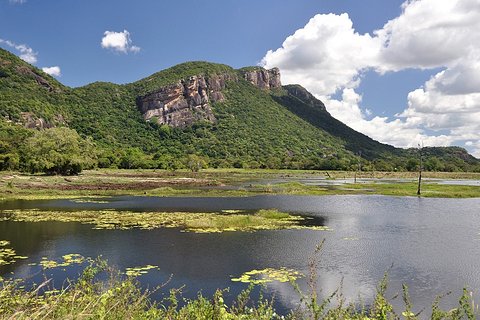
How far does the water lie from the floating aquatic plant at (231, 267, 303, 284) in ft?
2.06

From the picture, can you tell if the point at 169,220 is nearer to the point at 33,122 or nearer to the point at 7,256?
the point at 7,256

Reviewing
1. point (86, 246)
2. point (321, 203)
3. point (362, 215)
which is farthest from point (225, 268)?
point (321, 203)

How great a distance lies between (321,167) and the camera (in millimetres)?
190500

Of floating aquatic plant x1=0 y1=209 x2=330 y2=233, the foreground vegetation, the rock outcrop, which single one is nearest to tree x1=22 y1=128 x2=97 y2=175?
floating aquatic plant x1=0 y1=209 x2=330 y2=233

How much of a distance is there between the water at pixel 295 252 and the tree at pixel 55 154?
53947mm

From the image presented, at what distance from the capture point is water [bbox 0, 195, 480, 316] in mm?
19031

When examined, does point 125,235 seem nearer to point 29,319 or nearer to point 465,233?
point 29,319

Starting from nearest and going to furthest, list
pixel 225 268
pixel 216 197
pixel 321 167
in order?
pixel 225 268 → pixel 216 197 → pixel 321 167

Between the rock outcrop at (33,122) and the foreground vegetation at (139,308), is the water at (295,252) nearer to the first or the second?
the foreground vegetation at (139,308)

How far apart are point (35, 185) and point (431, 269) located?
68.0 m

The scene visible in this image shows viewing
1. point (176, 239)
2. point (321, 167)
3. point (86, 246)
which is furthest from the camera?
point (321, 167)

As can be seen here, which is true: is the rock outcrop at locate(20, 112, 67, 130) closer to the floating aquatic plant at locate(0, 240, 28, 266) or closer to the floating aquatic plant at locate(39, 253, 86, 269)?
→ the floating aquatic plant at locate(0, 240, 28, 266)

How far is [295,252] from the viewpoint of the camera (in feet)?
83.5

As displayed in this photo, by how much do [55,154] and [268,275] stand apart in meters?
77.7
